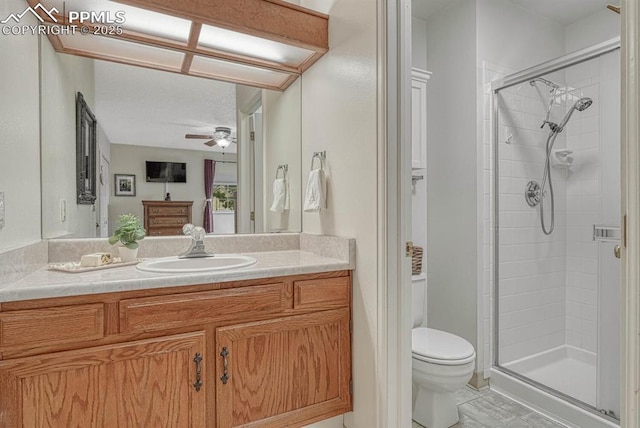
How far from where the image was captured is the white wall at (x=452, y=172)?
7.73ft

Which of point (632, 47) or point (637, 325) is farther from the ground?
point (632, 47)

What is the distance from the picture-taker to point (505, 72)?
2.46 m

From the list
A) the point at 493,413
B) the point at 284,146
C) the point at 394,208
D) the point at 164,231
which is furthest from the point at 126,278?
the point at 493,413

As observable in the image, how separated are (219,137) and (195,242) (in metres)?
0.63

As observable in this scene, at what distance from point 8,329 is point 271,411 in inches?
38.9

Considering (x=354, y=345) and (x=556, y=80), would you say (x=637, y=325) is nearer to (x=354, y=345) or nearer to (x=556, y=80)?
(x=354, y=345)

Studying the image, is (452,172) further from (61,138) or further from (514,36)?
(61,138)

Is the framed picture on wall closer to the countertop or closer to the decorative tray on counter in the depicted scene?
the decorative tray on counter

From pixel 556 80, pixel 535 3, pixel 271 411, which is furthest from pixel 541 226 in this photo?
pixel 271 411

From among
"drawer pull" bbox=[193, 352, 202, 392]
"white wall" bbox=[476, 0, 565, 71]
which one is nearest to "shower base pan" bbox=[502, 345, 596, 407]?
"drawer pull" bbox=[193, 352, 202, 392]

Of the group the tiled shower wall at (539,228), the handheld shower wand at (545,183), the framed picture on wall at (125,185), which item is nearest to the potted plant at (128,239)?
the framed picture on wall at (125,185)

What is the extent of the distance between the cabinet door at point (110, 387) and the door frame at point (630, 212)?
1.30m

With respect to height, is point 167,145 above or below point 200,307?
above

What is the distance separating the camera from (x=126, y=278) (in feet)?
4.14
